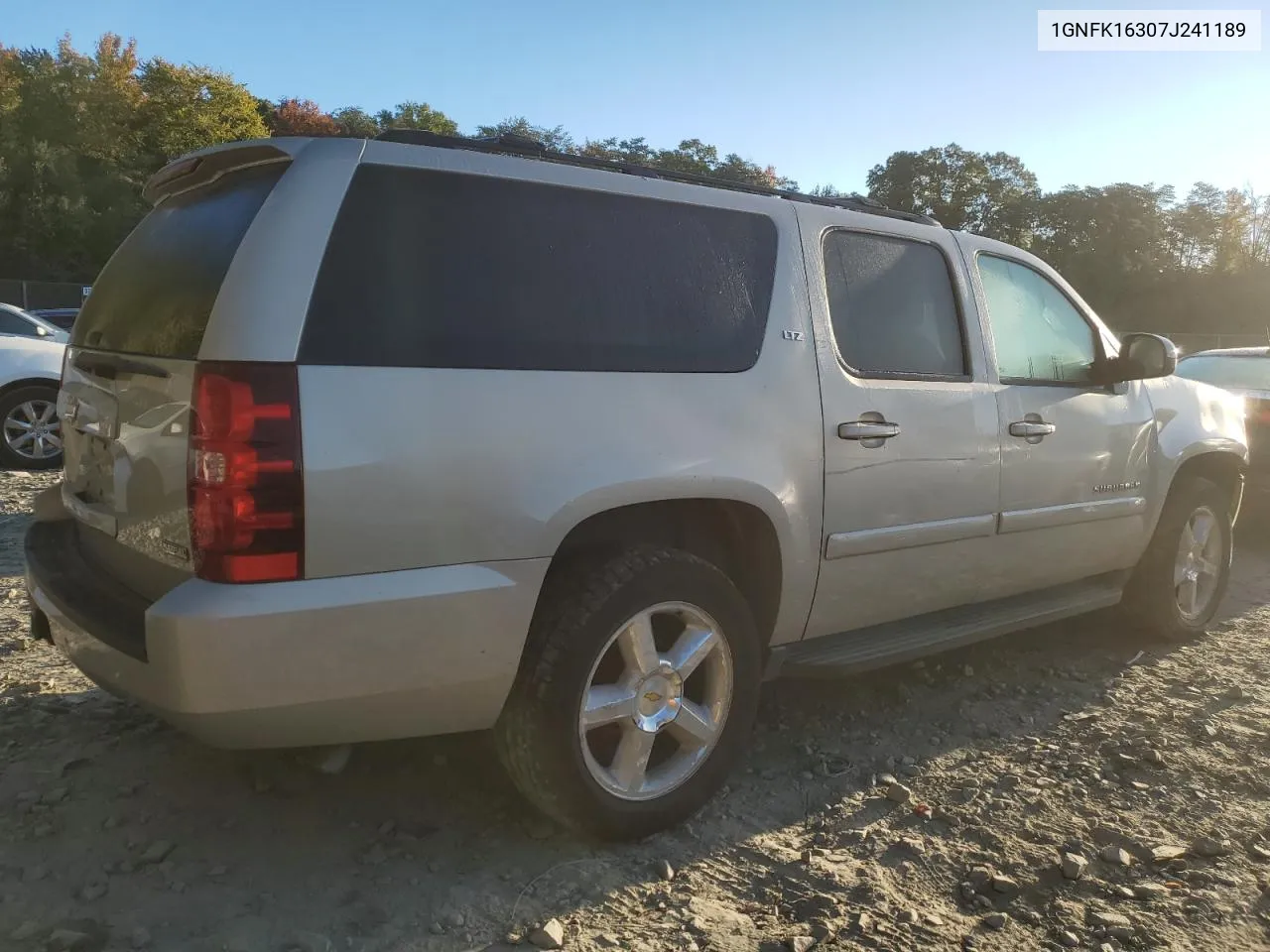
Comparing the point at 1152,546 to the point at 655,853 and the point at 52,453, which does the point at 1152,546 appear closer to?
the point at 655,853

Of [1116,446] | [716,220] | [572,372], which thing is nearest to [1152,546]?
[1116,446]

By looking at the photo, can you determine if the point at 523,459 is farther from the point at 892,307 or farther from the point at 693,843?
the point at 892,307

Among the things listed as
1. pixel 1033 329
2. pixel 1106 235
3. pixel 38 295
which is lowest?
pixel 1033 329

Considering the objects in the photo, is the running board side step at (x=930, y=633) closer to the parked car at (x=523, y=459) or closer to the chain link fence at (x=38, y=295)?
the parked car at (x=523, y=459)

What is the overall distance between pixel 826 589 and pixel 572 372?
1.17 meters

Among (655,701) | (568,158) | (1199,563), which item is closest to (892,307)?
(568,158)

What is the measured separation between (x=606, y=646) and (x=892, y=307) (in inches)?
64.9

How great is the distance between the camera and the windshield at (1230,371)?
7812 mm

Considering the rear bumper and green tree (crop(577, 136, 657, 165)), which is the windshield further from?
green tree (crop(577, 136, 657, 165))

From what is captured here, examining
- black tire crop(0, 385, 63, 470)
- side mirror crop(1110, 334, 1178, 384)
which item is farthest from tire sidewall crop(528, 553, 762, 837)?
black tire crop(0, 385, 63, 470)

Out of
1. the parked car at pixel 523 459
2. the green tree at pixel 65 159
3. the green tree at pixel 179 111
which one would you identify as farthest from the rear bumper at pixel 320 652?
the green tree at pixel 179 111

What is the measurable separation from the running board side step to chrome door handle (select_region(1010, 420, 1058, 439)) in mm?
677

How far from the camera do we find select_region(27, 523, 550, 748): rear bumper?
6.81 feet

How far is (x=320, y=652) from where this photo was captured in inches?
84.3
